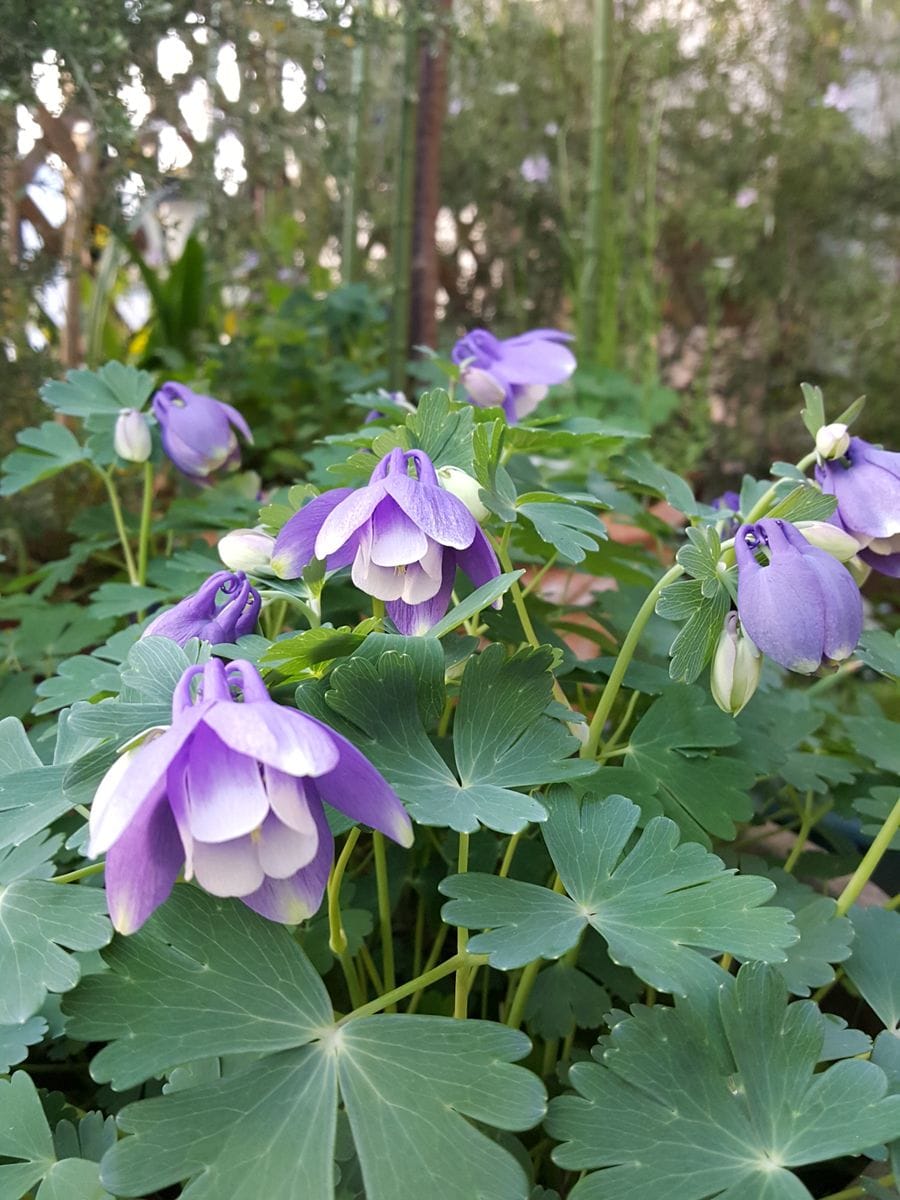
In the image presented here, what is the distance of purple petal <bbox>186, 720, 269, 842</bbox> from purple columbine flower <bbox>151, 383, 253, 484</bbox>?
590 mm

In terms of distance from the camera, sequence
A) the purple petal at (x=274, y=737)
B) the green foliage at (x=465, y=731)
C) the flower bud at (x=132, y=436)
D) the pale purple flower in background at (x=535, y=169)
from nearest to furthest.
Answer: the purple petal at (x=274, y=737) < the green foliage at (x=465, y=731) < the flower bud at (x=132, y=436) < the pale purple flower in background at (x=535, y=169)

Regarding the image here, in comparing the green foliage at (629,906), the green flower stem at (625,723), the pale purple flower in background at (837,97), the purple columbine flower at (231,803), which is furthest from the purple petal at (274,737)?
the pale purple flower in background at (837,97)

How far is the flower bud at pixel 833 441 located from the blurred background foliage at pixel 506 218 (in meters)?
1.07

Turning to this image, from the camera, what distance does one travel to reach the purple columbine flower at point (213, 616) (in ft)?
1.86

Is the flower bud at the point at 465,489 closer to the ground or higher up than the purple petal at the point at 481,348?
closer to the ground

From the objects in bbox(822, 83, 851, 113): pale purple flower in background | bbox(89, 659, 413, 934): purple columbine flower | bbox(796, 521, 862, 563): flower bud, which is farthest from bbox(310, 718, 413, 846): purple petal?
bbox(822, 83, 851, 113): pale purple flower in background

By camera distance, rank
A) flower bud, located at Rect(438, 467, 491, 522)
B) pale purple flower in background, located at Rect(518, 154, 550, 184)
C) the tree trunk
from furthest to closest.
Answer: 1. pale purple flower in background, located at Rect(518, 154, 550, 184)
2. the tree trunk
3. flower bud, located at Rect(438, 467, 491, 522)

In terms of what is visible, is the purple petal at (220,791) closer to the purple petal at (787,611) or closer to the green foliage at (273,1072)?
the green foliage at (273,1072)

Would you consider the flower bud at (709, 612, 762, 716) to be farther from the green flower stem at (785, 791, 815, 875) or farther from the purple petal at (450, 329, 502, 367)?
the purple petal at (450, 329, 502, 367)

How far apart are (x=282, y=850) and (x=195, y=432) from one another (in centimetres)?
62

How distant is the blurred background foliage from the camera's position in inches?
59.3

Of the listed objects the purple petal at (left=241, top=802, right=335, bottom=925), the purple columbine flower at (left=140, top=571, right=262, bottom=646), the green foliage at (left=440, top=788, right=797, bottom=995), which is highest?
the purple columbine flower at (left=140, top=571, right=262, bottom=646)

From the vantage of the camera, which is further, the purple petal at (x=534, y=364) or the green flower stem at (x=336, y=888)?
the purple petal at (x=534, y=364)

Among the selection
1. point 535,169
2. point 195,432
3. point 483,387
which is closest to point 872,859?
point 483,387
